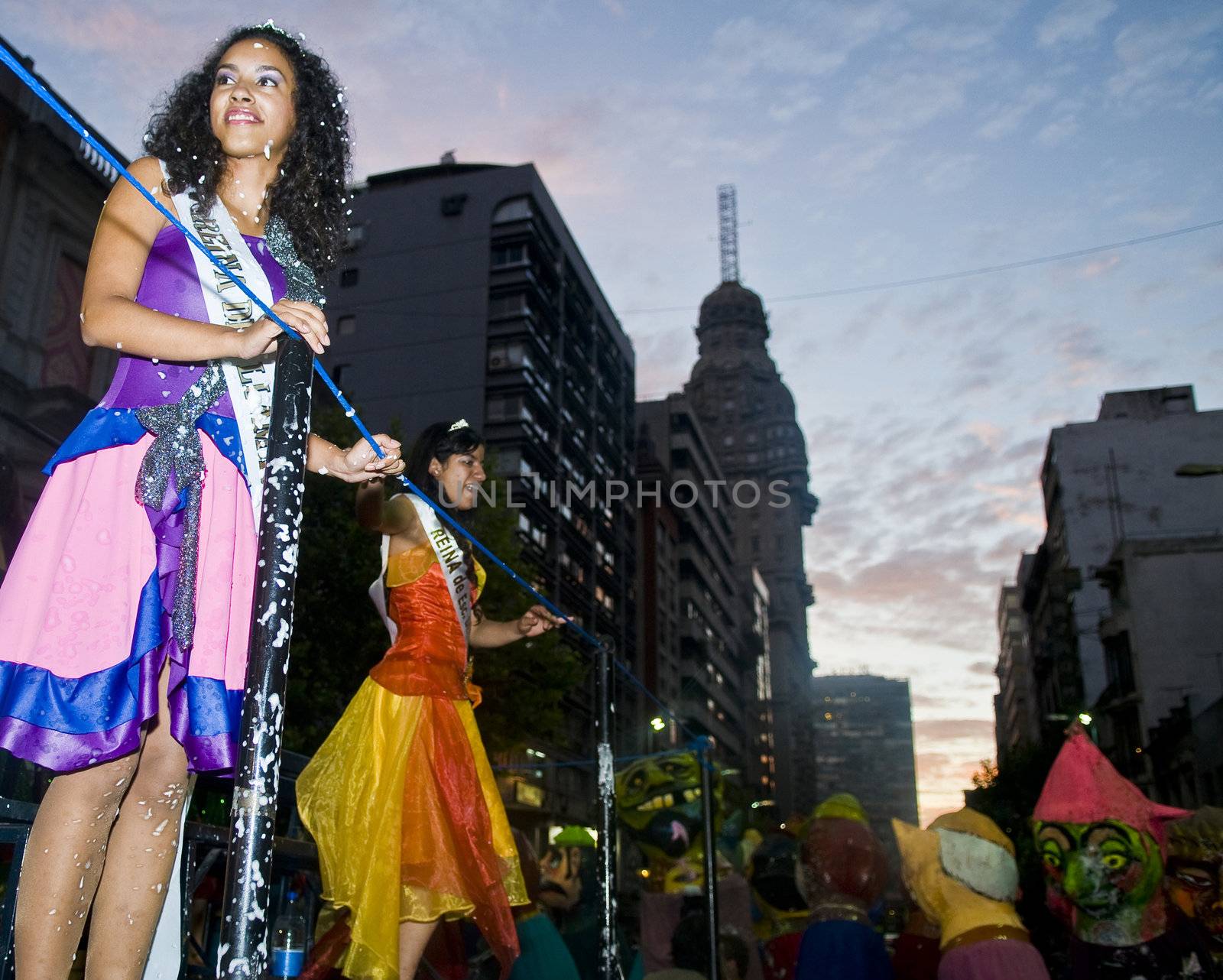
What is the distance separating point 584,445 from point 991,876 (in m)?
41.1

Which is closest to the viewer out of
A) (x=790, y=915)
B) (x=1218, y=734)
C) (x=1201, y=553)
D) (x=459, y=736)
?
(x=459, y=736)

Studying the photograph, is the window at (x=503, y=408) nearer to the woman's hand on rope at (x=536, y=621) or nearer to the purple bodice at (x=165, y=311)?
the woman's hand on rope at (x=536, y=621)

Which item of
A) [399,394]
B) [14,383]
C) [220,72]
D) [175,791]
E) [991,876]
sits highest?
[399,394]

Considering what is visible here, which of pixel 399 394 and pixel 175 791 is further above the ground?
pixel 399 394

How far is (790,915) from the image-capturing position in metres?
8.70

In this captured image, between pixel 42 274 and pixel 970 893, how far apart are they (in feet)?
39.0

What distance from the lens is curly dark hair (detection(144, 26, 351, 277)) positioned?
8.46ft

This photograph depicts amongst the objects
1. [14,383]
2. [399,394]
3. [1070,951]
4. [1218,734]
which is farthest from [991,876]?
[399,394]

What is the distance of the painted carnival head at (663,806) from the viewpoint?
354 inches

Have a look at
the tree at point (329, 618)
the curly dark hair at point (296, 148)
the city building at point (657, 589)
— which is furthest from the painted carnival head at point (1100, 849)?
the city building at point (657, 589)

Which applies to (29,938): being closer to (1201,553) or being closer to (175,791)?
(175,791)

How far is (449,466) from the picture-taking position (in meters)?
4.07

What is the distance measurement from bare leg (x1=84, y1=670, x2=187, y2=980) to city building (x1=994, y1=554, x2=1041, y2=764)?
2388 inches

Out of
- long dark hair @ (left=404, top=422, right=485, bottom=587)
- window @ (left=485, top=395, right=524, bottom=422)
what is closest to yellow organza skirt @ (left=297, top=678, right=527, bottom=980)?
long dark hair @ (left=404, top=422, right=485, bottom=587)
